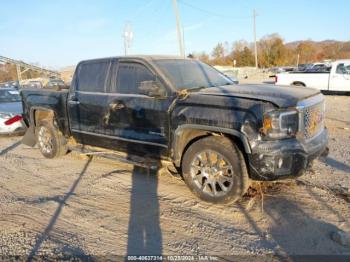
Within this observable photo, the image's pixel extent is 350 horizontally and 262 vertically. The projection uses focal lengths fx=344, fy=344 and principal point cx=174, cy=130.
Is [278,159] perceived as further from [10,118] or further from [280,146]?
[10,118]

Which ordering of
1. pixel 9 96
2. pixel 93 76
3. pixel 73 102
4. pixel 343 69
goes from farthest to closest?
1. pixel 343 69
2. pixel 9 96
3. pixel 73 102
4. pixel 93 76

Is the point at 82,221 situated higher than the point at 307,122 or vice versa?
the point at 307,122

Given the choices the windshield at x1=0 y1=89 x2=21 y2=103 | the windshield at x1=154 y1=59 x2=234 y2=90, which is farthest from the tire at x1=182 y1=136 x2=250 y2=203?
the windshield at x1=0 y1=89 x2=21 y2=103

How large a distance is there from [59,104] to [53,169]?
123cm

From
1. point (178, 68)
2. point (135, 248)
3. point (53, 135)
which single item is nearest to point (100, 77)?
point (178, 68)

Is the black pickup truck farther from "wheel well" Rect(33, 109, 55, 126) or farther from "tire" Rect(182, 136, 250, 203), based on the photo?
"wheel well" Rect(33, 109, 55, 126)

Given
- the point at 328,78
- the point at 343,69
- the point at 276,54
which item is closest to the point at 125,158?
the point at 328,78

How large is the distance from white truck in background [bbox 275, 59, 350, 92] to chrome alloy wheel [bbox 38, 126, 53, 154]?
12.8 meters

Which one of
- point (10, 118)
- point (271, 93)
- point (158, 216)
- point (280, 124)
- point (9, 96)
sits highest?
point (271, 93)

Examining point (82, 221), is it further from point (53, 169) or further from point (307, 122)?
point (307, 122)

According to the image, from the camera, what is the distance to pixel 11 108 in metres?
10.1

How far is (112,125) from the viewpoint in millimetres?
5449

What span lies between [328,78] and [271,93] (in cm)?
1430

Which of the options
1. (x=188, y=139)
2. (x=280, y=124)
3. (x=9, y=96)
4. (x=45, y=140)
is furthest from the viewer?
(x=9, y=96)
